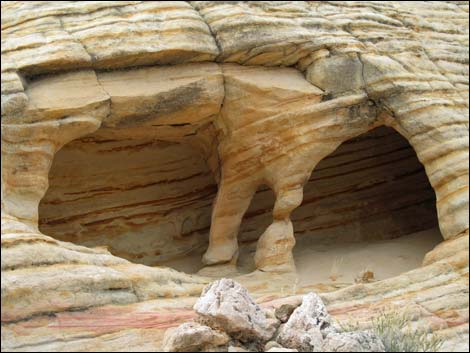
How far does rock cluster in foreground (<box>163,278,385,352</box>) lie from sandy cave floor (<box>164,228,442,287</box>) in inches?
98.7

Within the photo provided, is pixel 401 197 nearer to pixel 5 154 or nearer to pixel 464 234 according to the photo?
pixel 464 234

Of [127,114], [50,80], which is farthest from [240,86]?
[50,80]

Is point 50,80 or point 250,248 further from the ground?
point 50,80

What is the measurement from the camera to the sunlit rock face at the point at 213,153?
8.48 metres

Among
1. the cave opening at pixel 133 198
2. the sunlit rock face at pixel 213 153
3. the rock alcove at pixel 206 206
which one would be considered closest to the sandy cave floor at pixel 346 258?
the rock alcove at pixel 206 206

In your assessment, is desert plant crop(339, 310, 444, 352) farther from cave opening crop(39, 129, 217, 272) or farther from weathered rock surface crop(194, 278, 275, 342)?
cave opening crop(39, 129, 217, 272)

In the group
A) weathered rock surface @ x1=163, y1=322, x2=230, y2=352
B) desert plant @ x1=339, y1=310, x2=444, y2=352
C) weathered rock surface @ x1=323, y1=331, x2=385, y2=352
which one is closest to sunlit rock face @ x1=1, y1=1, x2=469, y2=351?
desert plant @ x1=339, y1=310, x2=444, y2=352

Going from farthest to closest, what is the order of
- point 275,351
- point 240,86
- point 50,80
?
point 240,86, point 50,80, point 275,351

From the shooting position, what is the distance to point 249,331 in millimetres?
7562

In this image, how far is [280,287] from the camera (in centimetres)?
1032

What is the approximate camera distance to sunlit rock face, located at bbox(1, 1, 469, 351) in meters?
8.48

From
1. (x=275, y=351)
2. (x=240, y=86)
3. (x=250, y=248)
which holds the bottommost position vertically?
(x=250, y=248)

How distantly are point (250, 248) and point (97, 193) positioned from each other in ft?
8.15

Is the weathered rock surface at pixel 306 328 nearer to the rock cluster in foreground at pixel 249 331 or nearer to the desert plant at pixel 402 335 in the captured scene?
the rock cluster in foreground at pixel 249 331
